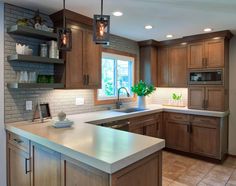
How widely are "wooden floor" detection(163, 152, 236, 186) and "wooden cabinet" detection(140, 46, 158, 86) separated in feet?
6.05

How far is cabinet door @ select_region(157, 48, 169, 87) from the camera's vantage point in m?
4.71

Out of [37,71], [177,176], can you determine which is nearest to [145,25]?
[37,71]

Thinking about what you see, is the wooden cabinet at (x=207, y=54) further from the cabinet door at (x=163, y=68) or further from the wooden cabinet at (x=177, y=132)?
the wooden cabinet at (x=177, y=132)

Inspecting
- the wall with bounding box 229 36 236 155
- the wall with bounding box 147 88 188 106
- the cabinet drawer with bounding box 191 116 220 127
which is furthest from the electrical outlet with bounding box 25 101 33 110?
the wall with bounding box 229 36 236 155

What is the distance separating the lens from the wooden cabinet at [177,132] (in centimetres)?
412

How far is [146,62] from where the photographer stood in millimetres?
4754

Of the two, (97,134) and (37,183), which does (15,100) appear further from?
(97,134)

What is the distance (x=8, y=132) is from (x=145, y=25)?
106 inches

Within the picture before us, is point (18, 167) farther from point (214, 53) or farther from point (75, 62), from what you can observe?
point (214, 53)

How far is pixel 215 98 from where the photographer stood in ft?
12.7

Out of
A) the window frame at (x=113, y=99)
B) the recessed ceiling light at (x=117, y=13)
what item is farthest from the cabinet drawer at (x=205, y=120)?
the recessed ceiling light at (x=117, y=13)

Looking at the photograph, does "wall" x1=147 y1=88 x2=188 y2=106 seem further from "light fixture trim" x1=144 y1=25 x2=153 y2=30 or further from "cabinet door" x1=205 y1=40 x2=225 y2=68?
"light fixture trim" x1=144 y1=25 x2=153 y2=30

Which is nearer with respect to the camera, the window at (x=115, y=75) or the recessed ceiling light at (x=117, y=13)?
the recessed ceiling light at (x=117, y=13)

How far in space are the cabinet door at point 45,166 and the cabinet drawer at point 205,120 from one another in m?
3.09
